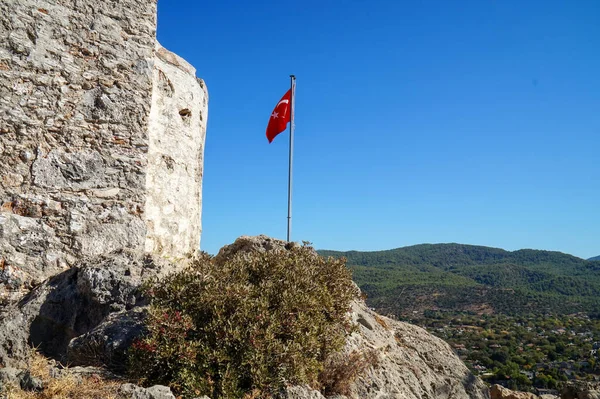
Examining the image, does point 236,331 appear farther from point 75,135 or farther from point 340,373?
point 75,135

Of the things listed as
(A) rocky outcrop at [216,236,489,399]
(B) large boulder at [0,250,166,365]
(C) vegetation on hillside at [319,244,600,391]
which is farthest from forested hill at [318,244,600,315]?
(B) large boulder at [0,250,166,365]

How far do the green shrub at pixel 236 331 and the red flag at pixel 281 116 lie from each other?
6.54m

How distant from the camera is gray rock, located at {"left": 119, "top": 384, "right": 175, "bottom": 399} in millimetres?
3428

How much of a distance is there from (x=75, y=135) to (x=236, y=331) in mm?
3894

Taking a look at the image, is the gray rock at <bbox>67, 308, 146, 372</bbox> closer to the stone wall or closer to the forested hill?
the stone wall

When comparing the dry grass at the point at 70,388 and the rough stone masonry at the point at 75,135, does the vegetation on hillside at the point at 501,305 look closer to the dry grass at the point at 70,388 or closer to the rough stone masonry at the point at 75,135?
the rough stone masonry at the point at 75,135

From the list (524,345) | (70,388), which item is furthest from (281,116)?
(524,345)

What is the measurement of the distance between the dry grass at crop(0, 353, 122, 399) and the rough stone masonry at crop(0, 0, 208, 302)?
2.52 meters

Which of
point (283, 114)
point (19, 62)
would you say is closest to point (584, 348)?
point (283, 114)

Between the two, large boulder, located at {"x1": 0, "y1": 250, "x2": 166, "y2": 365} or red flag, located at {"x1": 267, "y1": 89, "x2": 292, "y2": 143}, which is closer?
large boulder, located at {"x1": 0, "y1": 250, "x2": 166, "y2": 365}

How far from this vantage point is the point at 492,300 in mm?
41312

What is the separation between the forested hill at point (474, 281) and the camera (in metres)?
39.5

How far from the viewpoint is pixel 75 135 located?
6445 millimetres

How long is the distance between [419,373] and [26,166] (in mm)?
5574
